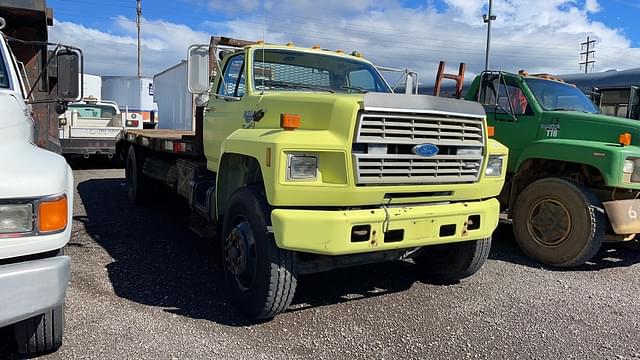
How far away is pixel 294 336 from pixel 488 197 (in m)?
2.03

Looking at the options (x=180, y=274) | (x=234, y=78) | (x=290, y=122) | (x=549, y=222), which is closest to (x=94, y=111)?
(x=234, y=78)

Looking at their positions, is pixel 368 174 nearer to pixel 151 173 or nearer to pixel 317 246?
pixel 317 246

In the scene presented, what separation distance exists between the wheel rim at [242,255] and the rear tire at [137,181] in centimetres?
456

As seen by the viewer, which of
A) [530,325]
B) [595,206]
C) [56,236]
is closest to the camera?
[56,236]

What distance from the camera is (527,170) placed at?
20.6ft

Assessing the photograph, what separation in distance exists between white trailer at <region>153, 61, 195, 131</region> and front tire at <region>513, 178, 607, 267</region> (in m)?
10.8

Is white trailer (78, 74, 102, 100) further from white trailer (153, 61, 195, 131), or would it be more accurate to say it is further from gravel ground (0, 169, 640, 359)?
gravel ground (0, 169, 640, 359)

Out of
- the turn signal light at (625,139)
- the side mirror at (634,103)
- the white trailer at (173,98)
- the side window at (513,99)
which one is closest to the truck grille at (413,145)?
the turn signal light at (625,139)

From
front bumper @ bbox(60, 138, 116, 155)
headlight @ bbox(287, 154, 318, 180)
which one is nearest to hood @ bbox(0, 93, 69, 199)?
headlight @ bbox(287, 154, 318, 180)

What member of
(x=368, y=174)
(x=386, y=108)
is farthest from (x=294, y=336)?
(x=386, y=108)

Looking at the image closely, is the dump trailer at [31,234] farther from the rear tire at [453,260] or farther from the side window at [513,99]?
the side window at [513,99]

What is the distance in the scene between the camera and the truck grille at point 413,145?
11.7 feet

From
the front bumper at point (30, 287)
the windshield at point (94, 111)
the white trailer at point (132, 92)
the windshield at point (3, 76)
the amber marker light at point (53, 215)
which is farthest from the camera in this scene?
the white trailer at point (132, 92)

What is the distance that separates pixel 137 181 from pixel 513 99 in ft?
18.8
